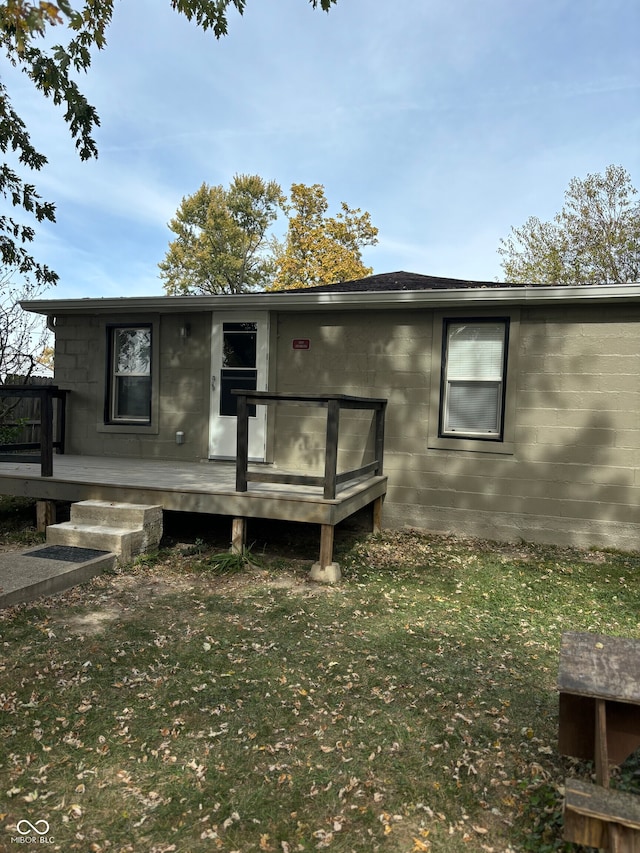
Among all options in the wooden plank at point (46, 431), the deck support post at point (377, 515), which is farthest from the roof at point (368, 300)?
the deck support post at point (377, 515)

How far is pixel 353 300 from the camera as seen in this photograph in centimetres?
641

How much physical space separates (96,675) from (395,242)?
26096 millimetres

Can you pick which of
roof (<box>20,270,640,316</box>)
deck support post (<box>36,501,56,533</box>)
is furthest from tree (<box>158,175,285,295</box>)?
deck support post (<box>36,501,56,533</box>)

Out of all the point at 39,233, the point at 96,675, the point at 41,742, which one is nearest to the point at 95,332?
the point at 39,233

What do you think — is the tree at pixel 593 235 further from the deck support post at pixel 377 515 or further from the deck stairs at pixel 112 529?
the deck stairs at pixel 112 529

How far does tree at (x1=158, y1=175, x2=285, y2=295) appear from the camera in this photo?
29.2 meters

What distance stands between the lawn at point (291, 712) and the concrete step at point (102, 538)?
0.69ft

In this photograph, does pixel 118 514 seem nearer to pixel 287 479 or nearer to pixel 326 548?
pixel 287 479

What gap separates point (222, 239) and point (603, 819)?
30.5m

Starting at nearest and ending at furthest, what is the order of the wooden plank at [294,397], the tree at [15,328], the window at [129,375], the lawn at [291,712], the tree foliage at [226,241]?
1. the lawn at [291,712]
2. the wooden plank at [294,397]
3. the window at [129,375]
4. the tree at [15,328]
5. the tree foliage at [226,241]

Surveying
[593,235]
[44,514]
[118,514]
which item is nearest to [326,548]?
[118,514]

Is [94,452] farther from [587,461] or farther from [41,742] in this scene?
[587,461]

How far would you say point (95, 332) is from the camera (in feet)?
26.1

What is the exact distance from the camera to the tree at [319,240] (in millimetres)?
24234
